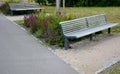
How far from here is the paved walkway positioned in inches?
311

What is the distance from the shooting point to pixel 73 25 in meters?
11.3

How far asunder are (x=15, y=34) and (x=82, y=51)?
4.01 meters

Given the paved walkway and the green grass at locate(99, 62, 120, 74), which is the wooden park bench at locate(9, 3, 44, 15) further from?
the green grass at locate(99, 62, 120, 74)

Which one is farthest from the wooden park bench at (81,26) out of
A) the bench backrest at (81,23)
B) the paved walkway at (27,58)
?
the paved walkway at (27,58)

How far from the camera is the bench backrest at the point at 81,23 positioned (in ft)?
35.2

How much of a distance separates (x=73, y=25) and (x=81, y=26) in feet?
1.82

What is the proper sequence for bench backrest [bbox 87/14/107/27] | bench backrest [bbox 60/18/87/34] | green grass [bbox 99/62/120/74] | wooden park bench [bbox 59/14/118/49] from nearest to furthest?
green grass [bbox 99/62/120/74] < wooden park bench [bbox 59/14/118/49] < bench backrest [bbox 60/18/87/34] < bench backrest [bbox 87/14/107/27]

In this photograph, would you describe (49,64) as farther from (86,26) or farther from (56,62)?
(86,26)

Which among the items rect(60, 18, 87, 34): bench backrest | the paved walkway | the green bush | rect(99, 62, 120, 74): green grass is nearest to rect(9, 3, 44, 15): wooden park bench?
the green bush

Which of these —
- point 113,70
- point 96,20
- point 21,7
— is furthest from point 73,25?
point 21,7

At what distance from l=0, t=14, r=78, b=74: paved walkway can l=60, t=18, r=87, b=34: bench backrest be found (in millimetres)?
898

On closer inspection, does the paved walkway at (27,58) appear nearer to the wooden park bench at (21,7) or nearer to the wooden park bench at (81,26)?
the wooden park bench at (81,26)

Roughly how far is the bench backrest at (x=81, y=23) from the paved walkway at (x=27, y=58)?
0.95 meters

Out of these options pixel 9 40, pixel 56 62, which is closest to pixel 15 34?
pixel 9 40
